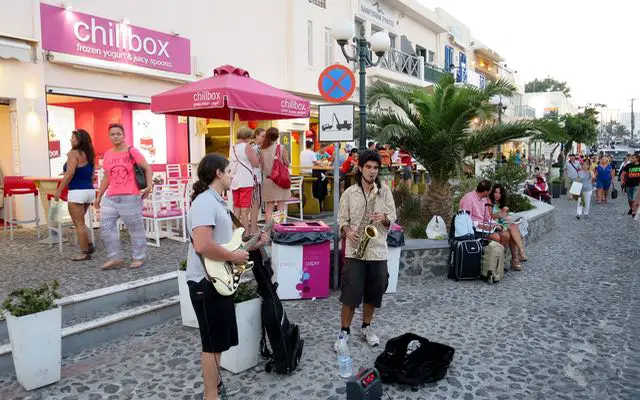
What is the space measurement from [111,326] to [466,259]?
4.23 meters

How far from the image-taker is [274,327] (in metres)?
3.74

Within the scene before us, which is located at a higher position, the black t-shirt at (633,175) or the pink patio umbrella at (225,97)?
the pink patio umbrella at (225,97)

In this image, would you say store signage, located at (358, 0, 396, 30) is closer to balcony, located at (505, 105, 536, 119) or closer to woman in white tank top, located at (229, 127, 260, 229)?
woman in white tank top, located at (229, 127, 260, 229)

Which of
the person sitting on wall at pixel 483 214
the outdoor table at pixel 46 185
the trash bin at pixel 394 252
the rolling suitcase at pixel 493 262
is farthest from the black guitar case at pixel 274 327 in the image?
the outdoor table at pixel 46 185

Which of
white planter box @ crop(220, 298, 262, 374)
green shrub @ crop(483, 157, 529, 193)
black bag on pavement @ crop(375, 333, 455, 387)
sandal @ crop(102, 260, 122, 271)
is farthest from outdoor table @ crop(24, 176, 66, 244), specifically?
green shrub @ crop(483, 157, 529, 193)

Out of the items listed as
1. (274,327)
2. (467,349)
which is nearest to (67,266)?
(274,327)

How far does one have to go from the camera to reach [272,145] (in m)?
7.73

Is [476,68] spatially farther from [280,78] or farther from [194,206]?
[194,206]

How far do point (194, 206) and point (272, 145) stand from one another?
482 cm

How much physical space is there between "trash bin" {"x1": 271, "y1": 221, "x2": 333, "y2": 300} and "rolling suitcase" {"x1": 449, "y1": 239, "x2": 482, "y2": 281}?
6.08 feet

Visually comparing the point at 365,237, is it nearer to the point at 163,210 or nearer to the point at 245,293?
the point at 245,293

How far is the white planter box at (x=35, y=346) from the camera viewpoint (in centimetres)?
344

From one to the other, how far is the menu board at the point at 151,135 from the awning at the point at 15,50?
326 cm

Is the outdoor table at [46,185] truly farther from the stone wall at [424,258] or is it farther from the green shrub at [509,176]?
the green shrub at [509,176]
